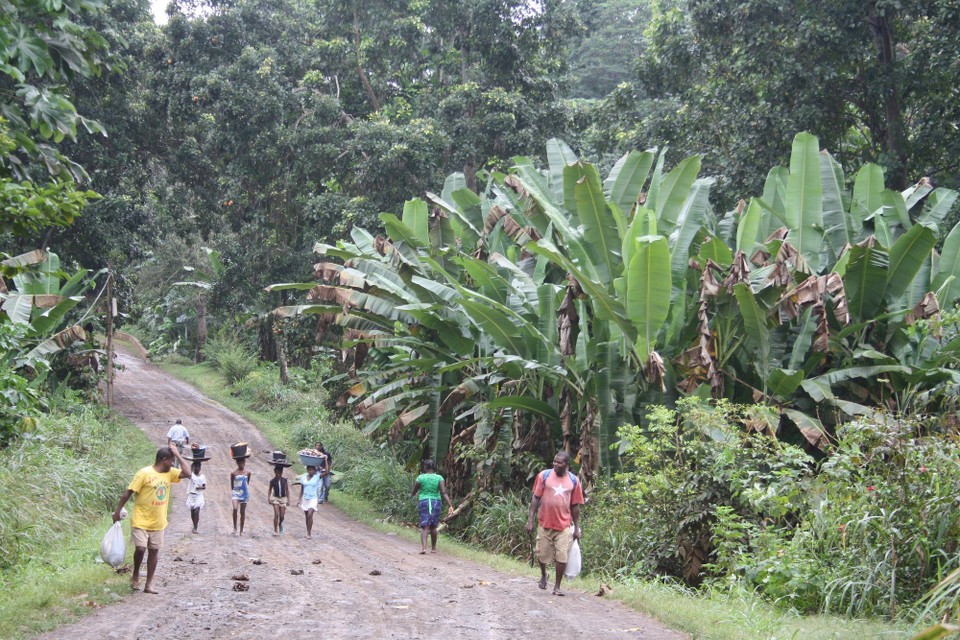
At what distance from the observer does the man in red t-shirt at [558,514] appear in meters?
9.31

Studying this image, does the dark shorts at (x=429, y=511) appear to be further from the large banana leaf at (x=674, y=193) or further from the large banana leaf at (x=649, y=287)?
the large banana leaf at (x=674, y=193)

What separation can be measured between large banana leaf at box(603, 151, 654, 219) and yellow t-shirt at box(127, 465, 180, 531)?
7488mm

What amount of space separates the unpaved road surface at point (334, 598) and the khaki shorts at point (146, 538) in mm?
483

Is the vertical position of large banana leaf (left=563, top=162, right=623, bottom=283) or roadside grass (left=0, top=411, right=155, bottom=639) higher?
large banana leaf (left=563, top=162, right=623, bottom=283)

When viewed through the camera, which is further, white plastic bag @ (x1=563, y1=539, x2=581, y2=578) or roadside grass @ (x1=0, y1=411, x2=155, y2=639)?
white plastic bag @ (x1=563, y1=539, x2=581, y2=578)

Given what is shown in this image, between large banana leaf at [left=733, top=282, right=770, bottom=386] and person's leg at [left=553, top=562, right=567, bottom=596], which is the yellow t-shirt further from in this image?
large banana leaf at [left=733, top=282, right=770, bottom=386]

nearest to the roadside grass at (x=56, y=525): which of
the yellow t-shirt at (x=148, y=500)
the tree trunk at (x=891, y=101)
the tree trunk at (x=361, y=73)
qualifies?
the yellow t-shirt at (x=148, y=500)

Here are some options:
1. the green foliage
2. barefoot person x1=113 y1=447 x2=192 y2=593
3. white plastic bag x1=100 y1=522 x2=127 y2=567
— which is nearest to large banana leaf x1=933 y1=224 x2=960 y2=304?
barefoot person x1=113 y1=447 x2=192 y2=593

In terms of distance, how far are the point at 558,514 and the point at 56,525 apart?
23.6ft

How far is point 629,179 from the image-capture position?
13.5 m

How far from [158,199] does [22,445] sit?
1779cm

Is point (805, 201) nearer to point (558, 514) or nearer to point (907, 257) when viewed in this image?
point (907, 257)

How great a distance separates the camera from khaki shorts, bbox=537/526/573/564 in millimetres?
9352

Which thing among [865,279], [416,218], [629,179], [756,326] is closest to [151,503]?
[756,326]
